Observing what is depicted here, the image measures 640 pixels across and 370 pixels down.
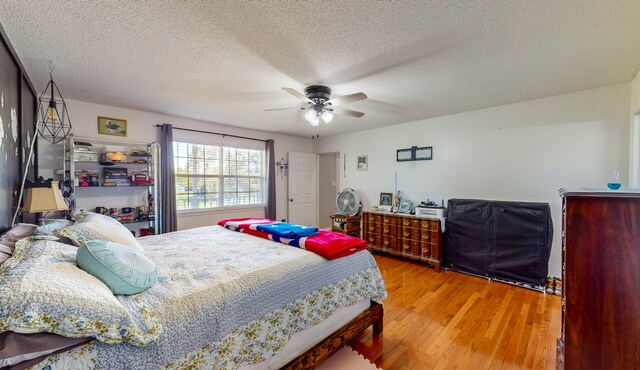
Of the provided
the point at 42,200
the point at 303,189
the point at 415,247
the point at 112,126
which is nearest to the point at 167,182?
the point at 112,126

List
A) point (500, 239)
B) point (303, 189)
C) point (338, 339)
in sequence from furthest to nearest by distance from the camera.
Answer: point (303, 189), point (500, 239), point (338, 339)

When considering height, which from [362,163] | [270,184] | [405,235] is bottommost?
[405,235]

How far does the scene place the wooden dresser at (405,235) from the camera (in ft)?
12.1

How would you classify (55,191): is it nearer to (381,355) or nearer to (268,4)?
(268,4)

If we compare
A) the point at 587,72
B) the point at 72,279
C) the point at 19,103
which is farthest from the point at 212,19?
the point at 587,72

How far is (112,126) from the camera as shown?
3.51 m

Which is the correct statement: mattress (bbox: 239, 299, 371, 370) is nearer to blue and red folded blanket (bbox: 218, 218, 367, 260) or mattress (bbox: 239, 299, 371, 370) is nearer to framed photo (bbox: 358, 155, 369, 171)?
blue and red folded blanket (bbox: 218, 218, 367, 260)

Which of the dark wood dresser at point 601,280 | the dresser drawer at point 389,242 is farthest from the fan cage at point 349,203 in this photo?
the dark wood dresser at point 601,280

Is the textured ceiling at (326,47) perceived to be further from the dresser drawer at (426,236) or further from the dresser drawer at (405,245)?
the dresser drawer at (405,245)

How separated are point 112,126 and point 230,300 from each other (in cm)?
354

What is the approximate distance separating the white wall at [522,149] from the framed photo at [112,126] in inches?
123

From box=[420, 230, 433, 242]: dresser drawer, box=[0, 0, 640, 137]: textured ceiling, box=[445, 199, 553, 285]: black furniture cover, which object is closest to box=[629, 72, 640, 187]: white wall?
box=[0, 0, 640, 137]: textured ceiling

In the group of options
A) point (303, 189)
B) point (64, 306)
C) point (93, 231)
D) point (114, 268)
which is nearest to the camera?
point (64, 306)

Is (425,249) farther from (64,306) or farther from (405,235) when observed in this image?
(64,306)
